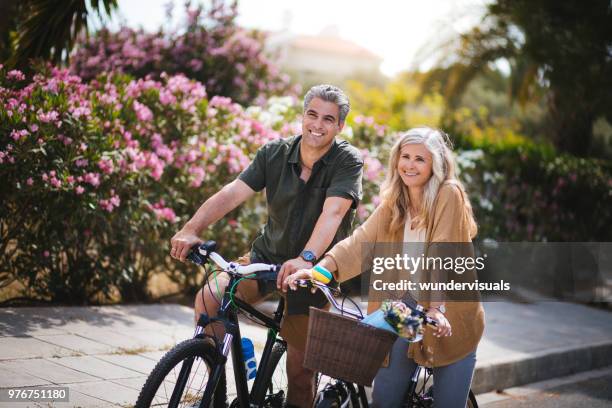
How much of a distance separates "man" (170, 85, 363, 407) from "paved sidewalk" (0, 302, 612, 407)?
1146 mm

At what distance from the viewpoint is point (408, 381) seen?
374 centimetres

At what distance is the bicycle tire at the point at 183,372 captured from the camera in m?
3.15

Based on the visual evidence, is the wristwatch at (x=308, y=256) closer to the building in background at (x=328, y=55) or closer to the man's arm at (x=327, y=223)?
the man's arm at (x=327, y=223)

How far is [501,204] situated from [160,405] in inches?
365

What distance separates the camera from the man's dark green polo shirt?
408 cm

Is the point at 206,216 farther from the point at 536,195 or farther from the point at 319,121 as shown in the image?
the point at 536,195

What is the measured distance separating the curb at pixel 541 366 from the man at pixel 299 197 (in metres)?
3.04

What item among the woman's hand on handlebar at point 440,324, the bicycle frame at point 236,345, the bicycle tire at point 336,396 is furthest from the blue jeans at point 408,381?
the bicycle frame at point 236,345

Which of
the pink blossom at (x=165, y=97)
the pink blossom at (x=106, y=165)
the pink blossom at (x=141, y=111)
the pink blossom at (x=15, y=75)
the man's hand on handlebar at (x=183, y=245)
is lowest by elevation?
the man's hand on handlebar at (x=183, y=245)

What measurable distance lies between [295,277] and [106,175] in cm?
357

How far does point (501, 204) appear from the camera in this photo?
11.8 meters

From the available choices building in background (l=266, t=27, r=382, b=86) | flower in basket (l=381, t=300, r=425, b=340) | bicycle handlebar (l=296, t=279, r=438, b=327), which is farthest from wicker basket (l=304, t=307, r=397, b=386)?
building in background (l=266, t=27, r=382, b=86)

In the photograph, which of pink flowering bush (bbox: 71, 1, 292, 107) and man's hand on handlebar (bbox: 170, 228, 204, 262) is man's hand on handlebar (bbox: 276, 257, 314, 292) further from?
pink flowering bush (bbox: 71, 1, 292, 107)

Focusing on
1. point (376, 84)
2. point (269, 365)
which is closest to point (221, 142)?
point (269, 365)
